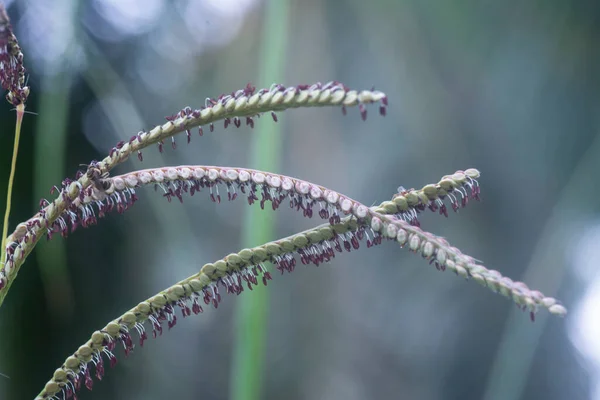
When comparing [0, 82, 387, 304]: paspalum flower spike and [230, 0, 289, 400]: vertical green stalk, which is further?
[230, 0, 289, 400]: vertical green stalk

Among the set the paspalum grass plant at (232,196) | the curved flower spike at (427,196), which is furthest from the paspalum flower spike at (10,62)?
the curved flower spike at (427,196)

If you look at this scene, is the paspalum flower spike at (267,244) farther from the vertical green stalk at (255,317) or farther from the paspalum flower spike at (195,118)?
the vertical green stalk at (255,317)

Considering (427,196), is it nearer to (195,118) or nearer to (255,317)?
(195,118)

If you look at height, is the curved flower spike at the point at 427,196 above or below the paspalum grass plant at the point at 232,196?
above

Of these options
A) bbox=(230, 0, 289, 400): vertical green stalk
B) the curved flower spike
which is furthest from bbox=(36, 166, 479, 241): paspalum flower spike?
bbox=(230, 0, 289, 400): vertical green stalk

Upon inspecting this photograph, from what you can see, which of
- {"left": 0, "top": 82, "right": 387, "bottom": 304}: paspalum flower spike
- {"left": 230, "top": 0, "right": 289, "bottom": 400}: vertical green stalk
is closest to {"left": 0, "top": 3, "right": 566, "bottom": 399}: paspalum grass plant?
{"left": 0, "top": 82, "right": 387, "bottom": 304}: paspalum flower spike

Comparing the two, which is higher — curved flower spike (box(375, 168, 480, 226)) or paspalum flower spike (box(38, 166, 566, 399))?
curved flower spike (box(375, 168, 480, 226))

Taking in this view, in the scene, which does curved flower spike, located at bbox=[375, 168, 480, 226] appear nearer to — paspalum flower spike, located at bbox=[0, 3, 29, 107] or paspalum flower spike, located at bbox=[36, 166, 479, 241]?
paspalum flower spike, located at bbox=[36, 166, 479, 241]
